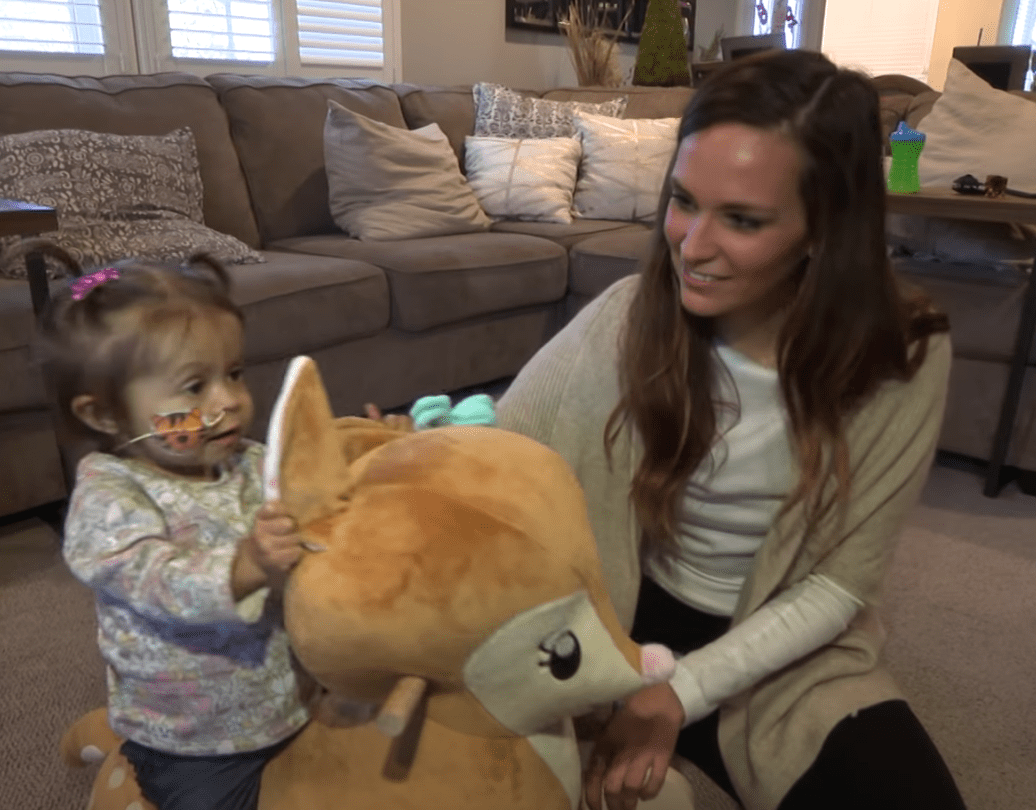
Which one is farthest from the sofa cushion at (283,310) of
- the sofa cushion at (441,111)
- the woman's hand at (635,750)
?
the woman's hand at (635,750)

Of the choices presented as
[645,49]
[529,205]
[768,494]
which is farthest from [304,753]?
[645,49]

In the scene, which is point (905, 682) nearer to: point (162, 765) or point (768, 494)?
point (768, 494)

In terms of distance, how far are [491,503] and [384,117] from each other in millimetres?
2610

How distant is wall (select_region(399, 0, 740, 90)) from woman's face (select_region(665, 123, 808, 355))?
3.07 metres

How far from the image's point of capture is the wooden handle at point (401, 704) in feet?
1.79

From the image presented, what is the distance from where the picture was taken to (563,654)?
59cm

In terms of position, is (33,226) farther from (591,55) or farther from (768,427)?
(591,55)

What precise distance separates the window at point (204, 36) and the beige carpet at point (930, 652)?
1635mm

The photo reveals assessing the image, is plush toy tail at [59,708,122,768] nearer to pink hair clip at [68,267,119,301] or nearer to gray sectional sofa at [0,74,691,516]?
pink hair clip at [68,267,119,301]

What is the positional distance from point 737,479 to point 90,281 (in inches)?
27.5

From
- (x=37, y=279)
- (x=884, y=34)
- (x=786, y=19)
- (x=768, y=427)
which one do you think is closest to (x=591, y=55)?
(x=786, y=19)

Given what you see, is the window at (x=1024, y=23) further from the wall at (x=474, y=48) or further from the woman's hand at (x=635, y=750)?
the woman's hand at (x=635, y=750)

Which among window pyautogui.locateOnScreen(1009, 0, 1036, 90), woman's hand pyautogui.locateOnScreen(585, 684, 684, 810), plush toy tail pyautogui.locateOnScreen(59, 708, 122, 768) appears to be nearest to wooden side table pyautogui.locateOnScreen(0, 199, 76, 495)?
plush toy tail pyautogui.locateOnScreen(59, 708, 122, 768)

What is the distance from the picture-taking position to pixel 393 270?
231cm
